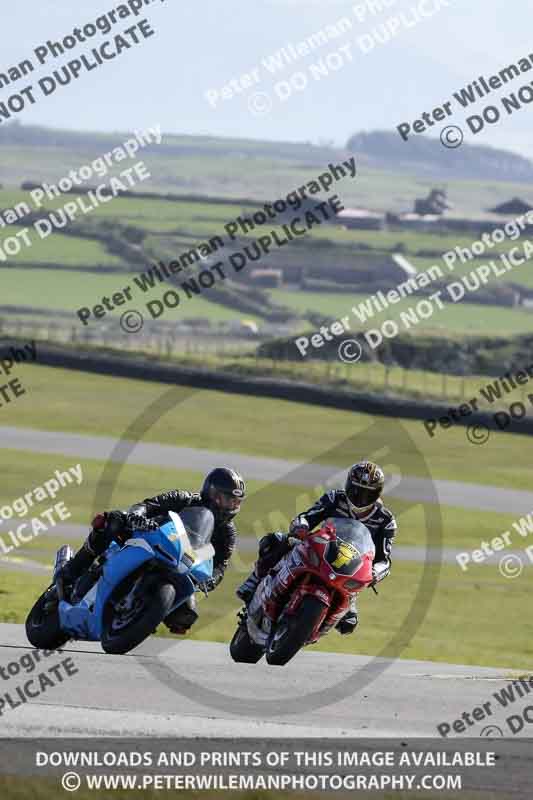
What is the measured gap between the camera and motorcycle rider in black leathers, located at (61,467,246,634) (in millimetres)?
11375

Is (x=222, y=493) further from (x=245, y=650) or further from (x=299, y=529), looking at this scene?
(x=245, y=650)

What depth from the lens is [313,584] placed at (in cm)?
1130

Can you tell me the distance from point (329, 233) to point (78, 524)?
119 metres

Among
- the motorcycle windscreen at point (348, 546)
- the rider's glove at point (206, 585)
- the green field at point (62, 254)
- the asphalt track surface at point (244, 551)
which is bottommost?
the green field at point (62, 254)

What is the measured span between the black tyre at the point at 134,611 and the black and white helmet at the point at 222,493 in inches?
36.5

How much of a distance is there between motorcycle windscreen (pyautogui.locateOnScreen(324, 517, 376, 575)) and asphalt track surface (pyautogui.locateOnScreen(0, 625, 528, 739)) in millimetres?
998

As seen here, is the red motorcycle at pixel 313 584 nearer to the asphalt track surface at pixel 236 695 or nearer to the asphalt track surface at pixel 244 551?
the asphalt track surface at pixel 236 695

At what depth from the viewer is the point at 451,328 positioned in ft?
330

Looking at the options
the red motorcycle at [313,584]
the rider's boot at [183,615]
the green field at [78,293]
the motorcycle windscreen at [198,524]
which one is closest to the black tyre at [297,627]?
the red motorcycle at [313,584]

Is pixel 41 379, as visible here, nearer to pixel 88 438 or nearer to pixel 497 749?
pixel 88 438

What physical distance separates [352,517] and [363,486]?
325 millimetres

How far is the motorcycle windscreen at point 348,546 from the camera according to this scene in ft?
37.0

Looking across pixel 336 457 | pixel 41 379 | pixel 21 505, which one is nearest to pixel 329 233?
pixel 41 379

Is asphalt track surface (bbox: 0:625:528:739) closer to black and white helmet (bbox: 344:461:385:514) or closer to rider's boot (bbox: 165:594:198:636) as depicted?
rider's boot (bbox: 165:594:198:636)
